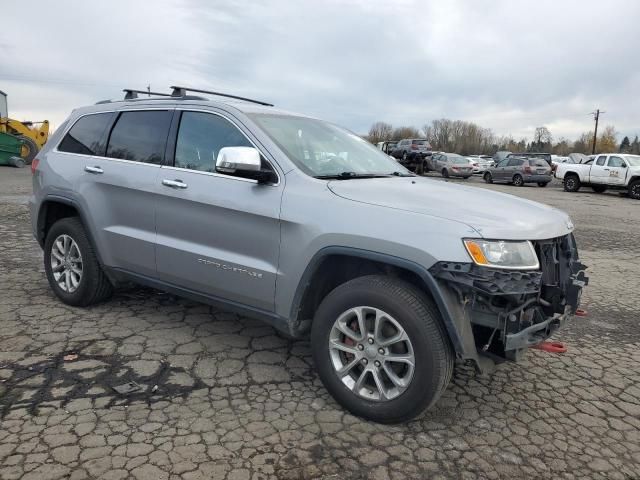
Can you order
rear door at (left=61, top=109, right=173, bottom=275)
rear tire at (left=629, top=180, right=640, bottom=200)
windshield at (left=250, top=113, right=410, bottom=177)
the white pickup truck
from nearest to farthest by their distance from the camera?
windshield at (left=250, top=113, right=410, bottom=177), rear door at (left=61, top=109, right=173, bottom=275), rear tire at (left=629, top=180, right=640, bottom=200), the white pickup truck

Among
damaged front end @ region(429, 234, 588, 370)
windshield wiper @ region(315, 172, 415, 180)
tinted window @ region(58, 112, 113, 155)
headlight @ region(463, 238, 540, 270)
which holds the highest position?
tinted window @ region(58, 112, 113, 155)

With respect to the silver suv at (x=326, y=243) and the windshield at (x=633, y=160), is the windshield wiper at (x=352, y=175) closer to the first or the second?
the silver suv at (x=326, y=243)

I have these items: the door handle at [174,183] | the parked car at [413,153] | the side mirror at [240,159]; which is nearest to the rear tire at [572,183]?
the parked car at [413,153]

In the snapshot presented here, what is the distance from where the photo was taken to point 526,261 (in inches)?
106

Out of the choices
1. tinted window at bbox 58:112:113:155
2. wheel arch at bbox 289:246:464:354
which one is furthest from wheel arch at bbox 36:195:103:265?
wheel arch at bbox 289:246:464:354

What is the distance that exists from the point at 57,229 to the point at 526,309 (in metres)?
3.96

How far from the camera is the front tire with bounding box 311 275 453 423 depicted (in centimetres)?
271

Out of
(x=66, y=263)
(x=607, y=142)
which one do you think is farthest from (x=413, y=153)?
(x=607, y=142)

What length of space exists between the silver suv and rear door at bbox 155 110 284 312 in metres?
0.01

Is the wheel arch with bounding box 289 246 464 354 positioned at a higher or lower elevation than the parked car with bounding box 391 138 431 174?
lower

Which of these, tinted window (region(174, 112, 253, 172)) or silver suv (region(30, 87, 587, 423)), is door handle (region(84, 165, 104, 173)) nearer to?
silver suv (region(30, 87, 587, 423))

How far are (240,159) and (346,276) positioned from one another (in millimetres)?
982

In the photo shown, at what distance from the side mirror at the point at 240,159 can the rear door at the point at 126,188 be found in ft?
3.10

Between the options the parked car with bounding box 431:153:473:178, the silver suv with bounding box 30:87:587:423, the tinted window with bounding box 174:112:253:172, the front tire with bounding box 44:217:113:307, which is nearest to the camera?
the silver suv with bounding box 30:87:587:423
